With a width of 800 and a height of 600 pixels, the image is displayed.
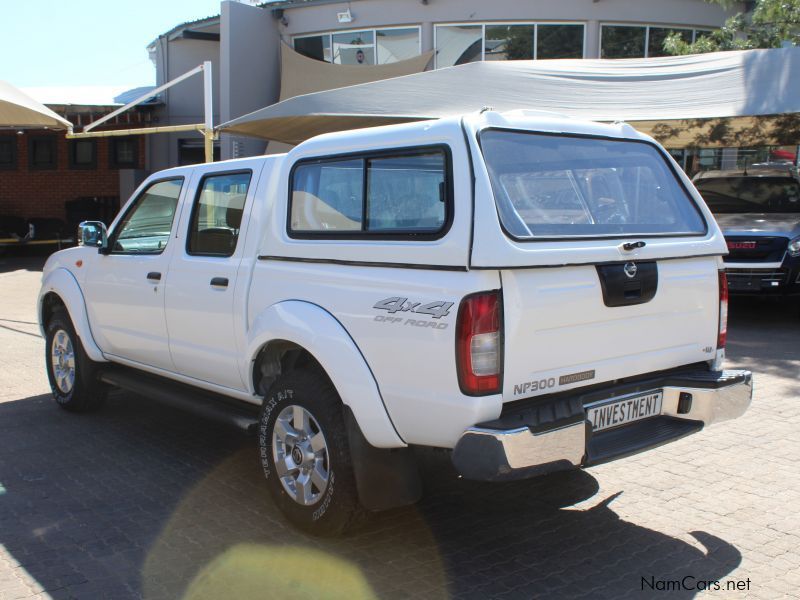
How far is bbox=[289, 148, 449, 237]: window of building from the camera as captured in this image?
12.4 ft

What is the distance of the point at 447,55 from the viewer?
18188 mm

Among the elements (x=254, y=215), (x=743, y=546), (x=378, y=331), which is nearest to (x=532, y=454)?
(x=378, y=331)

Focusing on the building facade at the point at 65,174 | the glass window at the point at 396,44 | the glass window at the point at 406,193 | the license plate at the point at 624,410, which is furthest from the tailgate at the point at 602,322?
the building facade at the point at 65,174

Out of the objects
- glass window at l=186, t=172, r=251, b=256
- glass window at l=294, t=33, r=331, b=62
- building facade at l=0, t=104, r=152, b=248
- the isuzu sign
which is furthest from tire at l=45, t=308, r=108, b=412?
building facade at l=0, t=104, r=152, b=248

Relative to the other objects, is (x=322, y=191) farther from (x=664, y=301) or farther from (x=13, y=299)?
(x=13, y=299)

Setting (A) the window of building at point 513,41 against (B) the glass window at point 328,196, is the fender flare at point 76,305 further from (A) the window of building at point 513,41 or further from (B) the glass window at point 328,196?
(A) the window of building at point 513,41

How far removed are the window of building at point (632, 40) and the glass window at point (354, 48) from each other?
5073 mm

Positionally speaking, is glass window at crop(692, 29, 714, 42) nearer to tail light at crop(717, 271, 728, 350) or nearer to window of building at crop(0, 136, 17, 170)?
tail light at crop(717, 271, 728, 350)

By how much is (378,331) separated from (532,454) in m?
0.85

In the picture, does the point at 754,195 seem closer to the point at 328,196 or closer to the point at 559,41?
the point at 559,41

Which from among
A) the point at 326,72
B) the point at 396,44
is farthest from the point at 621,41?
the point at 326,72

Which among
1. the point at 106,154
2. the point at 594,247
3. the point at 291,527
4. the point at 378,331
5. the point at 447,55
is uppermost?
the point at 447,55

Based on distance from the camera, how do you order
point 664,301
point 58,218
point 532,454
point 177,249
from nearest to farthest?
point 532,454 < point 664,301 < point 177,249 < point 58,218

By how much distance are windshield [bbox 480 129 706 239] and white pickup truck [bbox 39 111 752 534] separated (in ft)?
0.04
